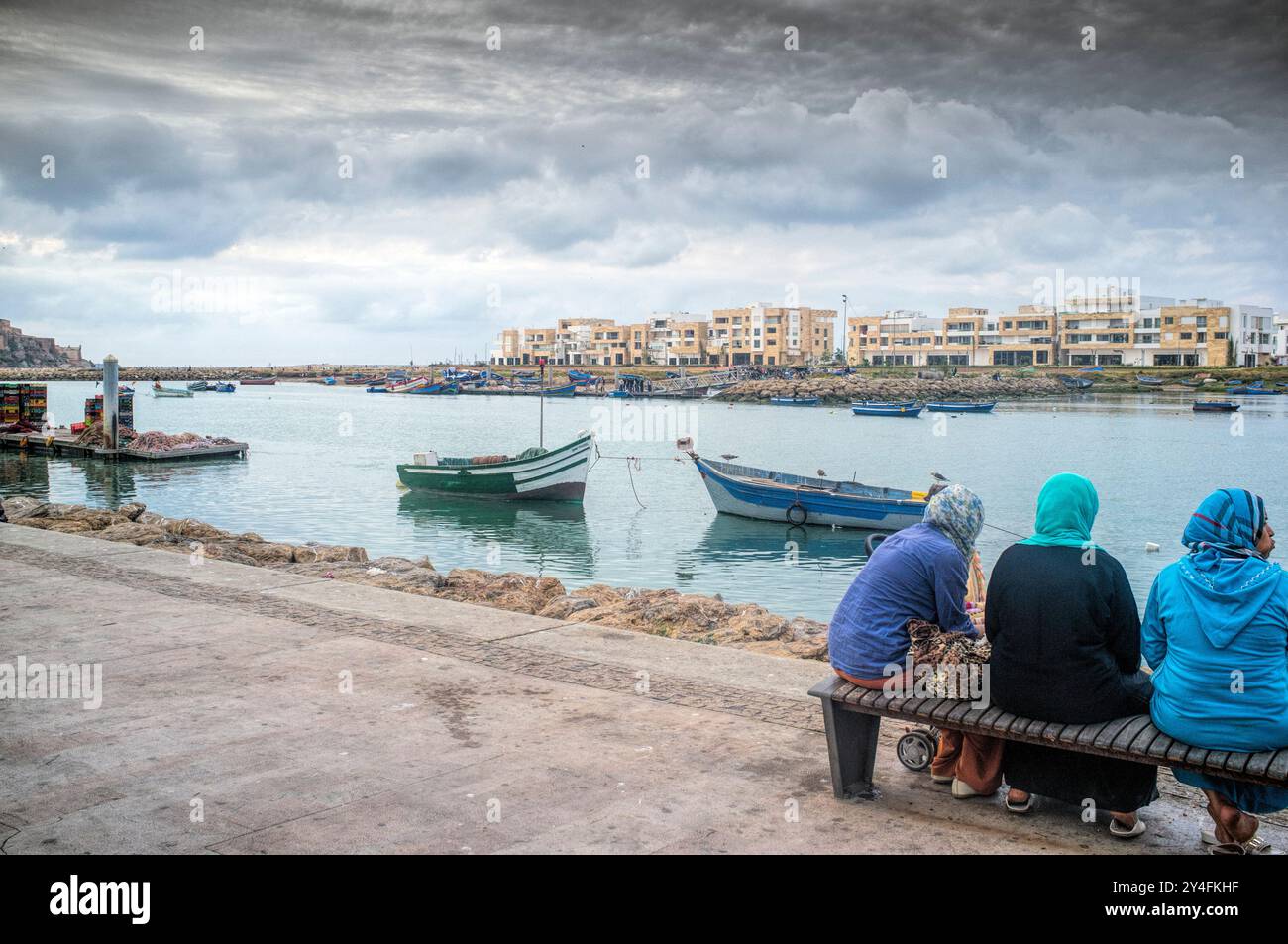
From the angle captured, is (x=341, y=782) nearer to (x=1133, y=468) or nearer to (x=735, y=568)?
(x=735, y=568)

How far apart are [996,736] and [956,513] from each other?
1.09m

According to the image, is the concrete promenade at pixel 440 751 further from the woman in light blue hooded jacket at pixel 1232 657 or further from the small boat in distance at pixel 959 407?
the small boat in distance at pixel 959 407

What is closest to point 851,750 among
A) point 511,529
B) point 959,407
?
point 511,529

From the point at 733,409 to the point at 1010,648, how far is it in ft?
418

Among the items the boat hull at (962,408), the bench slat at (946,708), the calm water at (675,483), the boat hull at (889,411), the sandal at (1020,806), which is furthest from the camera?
the boat hull at (962,408)

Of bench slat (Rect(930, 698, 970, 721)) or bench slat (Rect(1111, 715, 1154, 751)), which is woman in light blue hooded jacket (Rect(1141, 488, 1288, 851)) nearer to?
bench slat (Rect(1111, 715, 1154, 751))

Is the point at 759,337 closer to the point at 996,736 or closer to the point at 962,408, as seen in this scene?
the point at 962,408

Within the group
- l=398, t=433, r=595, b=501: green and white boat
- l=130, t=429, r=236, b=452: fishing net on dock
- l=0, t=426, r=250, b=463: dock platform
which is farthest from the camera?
l=130, t=429, r=236, b=452: fishing net on dock

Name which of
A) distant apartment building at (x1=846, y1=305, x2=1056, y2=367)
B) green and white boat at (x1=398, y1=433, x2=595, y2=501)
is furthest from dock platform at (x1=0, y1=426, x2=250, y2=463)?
distant apartment building at (x1=846, y1=305, x2=1056, y2=367)

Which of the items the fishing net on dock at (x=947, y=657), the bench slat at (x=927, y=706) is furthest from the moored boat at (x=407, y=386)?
the bench slat at (x=927, y=706)

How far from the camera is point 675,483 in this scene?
48312mm

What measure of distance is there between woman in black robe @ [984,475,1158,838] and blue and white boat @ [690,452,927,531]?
24.4m

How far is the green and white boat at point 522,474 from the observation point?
36656 mm

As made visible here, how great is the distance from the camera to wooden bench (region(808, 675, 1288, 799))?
4.37 metres
